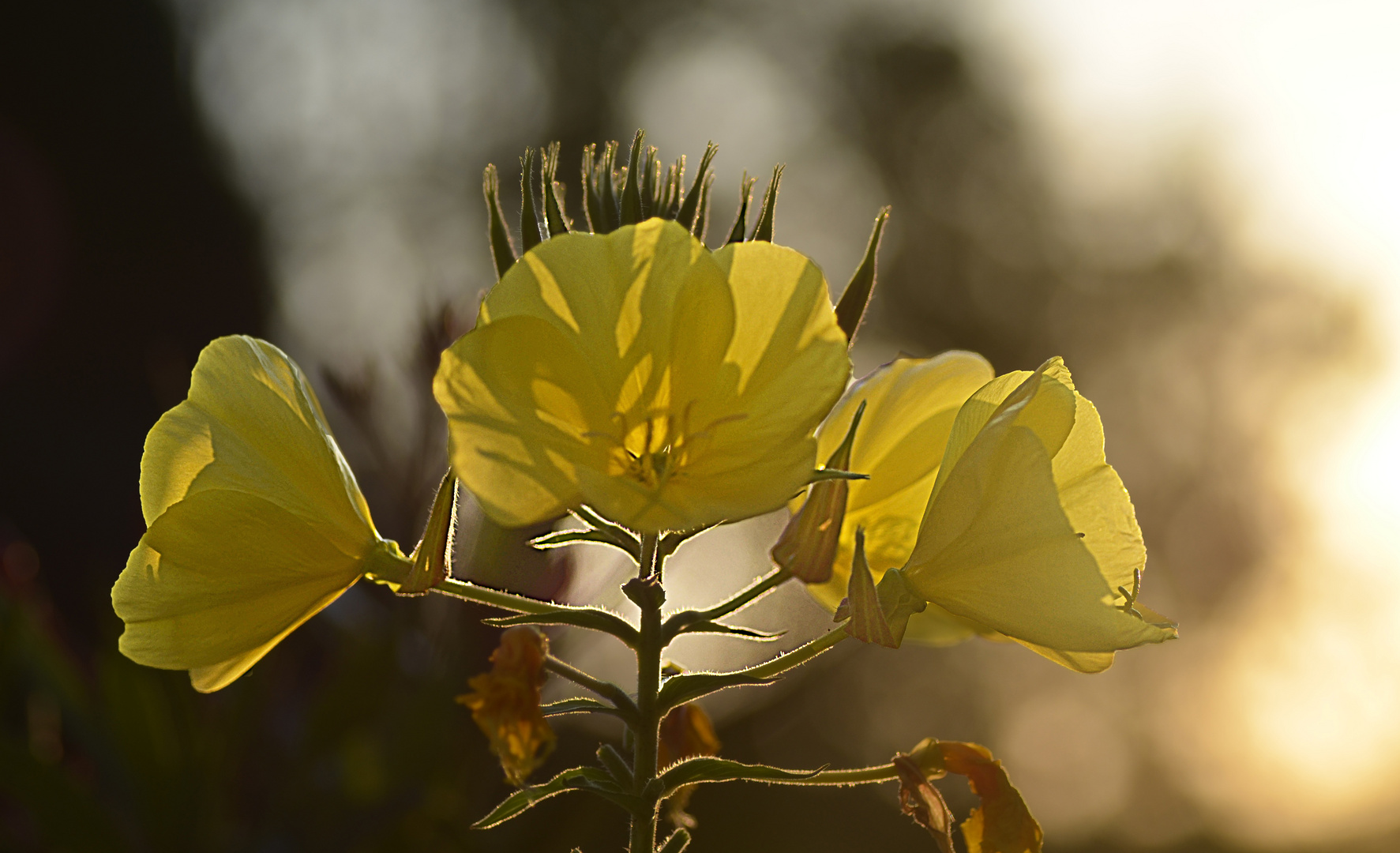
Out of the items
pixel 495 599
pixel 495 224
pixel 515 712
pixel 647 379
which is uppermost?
pixel 495 224

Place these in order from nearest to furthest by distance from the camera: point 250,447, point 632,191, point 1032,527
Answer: point 1032,527
point 250,447
point 632,191

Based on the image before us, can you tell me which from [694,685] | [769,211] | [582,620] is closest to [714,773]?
[694,685]

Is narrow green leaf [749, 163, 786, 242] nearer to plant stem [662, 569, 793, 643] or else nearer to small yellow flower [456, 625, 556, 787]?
plant stem [662, 569, 793, 643]

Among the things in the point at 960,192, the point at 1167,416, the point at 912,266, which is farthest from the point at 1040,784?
the point at 960,192

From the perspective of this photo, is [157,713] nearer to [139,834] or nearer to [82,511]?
[139,834]

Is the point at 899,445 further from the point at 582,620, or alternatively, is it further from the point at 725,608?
the point at 582,620

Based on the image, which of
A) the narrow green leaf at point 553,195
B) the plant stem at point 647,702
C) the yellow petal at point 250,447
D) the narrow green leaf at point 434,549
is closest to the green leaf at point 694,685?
the plant stem at point 647,702
